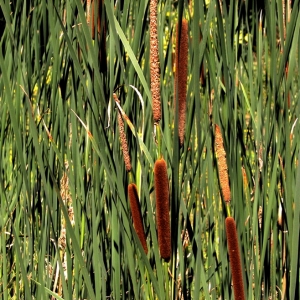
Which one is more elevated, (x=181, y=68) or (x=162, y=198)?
(x=181, y=68)

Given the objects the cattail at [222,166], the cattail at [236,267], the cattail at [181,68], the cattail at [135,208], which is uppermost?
the cattail at [181,68]

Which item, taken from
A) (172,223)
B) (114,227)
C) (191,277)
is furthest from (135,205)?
Answer: (191,277)

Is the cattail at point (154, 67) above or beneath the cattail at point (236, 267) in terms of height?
above

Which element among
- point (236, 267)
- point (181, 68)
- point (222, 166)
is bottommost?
point (236, 267)

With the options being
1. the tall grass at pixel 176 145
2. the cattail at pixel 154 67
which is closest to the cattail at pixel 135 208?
the tall grass at pixel 176 145

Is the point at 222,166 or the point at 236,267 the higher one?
the point at 222,166

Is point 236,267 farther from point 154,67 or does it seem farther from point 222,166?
point 154,67

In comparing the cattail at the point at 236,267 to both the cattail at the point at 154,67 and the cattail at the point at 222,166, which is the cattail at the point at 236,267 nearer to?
the cattail at the point at 222,166

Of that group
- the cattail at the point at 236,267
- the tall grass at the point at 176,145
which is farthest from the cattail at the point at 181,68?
the cattail at the point at 236,267

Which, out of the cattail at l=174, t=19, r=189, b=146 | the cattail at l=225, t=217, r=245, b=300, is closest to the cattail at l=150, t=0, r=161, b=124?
the cattail at l=174, t=19, r=189, b=146

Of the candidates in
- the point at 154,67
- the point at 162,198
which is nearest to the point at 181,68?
the point at 154,67

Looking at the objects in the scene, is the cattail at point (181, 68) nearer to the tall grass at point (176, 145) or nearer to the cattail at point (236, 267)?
the tall grass at point (176, 145)

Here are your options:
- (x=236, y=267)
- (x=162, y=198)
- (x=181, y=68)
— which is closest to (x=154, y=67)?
(x=181, y=68)

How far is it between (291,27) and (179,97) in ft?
0.45
